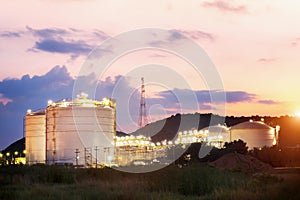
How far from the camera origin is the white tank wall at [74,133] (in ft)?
227

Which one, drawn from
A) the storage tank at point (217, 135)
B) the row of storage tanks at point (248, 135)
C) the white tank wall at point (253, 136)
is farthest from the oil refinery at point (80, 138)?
the white tank wall at point (253, 136)

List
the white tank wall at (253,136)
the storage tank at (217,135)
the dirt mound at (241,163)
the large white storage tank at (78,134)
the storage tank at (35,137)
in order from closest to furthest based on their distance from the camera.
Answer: the dirt mound at (241,163) → the large white storage tank at (78,134) → the storage tank at (35,137) → the storage tank at (217,135) → the white tank wall at (253,136)

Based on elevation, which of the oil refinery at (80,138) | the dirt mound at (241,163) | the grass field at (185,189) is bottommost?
the grass field at (185,189)

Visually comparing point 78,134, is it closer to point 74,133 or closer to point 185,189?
point 74,133

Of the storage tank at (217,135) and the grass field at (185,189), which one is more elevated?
the storage tank at (217,135)

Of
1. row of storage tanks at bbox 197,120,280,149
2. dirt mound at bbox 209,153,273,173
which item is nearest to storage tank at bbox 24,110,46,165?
row of storage tanks at bbox 197,120,280,149

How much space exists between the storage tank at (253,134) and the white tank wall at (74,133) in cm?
2767

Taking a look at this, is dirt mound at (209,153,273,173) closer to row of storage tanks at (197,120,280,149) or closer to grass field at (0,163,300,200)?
grass field at (0,163,300,200)

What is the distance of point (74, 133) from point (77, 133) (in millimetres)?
391

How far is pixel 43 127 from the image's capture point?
7600cm

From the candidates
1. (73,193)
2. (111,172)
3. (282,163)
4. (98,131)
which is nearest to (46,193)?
(73,193)

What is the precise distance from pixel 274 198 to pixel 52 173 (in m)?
21.8

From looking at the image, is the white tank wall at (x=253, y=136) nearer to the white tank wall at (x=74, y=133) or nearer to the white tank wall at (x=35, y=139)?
the white tank wall at (x=74, y=133)

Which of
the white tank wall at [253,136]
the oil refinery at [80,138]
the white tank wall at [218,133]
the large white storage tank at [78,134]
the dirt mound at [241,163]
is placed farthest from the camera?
the white tank wall at [218,133]
